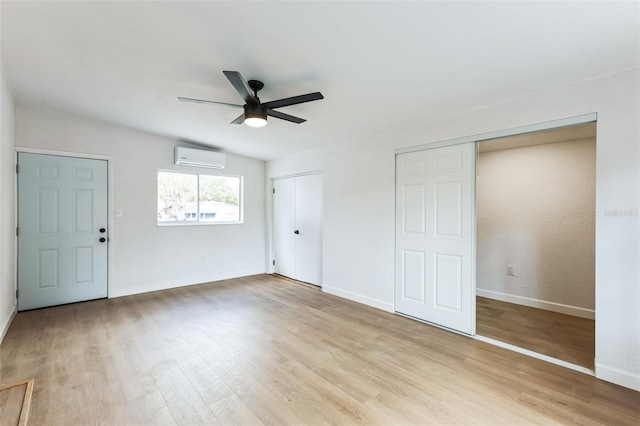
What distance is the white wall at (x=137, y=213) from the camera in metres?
3.99

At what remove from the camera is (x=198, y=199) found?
5219mm

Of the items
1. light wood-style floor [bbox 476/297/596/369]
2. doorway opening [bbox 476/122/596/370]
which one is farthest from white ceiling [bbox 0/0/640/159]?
light wood-style floor [bbox 476/297/596/369]

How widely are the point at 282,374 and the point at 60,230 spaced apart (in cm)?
390

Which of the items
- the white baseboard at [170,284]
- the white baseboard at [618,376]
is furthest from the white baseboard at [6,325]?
the white baseboard at [618,376]

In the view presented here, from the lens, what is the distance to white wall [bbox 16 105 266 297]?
13.1 feet

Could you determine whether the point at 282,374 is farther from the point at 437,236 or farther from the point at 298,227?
the point at 298,227

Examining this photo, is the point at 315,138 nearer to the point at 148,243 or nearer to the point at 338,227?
the point at 338,227

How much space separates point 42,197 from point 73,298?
58.1 inches

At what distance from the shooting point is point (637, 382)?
2117 millimetres

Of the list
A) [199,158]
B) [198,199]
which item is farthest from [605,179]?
[198,199]

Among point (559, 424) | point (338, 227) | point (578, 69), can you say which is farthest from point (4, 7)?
point (559, 424)

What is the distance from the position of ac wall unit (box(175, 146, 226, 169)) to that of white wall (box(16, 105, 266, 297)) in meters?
0.19

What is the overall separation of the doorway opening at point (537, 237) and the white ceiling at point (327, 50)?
1.13 m

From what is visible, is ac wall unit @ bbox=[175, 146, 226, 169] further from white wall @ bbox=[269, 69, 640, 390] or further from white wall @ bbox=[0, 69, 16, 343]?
white wall @ bbox=[269, 69, 640, 390]
